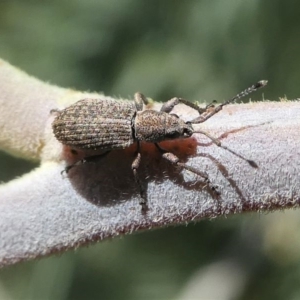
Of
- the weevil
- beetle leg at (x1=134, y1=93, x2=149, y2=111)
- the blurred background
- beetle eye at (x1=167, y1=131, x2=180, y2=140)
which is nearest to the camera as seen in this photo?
the weevil

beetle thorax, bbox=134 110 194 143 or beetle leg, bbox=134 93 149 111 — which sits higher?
beetle leg, bbox=134 93 149 111

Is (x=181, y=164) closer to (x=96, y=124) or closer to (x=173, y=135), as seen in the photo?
(x=173, y=135)

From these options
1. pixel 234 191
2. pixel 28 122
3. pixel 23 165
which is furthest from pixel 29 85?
pixel 23 165

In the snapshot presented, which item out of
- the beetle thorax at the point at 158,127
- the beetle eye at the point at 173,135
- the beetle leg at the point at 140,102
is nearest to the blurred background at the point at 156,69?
the beetle leg at the point at 140,102

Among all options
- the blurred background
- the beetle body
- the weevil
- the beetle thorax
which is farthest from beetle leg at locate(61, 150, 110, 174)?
the blurred background

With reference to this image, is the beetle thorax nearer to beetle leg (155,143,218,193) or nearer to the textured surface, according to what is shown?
beetle leg (155,143,218,193)

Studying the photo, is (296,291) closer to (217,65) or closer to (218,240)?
(218,240)

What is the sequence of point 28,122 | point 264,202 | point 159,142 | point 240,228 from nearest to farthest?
point 264,202 < point 28,122 < point 159,142 < point 240,228

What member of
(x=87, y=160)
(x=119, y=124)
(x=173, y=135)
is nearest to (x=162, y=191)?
(x=87, y=160)
